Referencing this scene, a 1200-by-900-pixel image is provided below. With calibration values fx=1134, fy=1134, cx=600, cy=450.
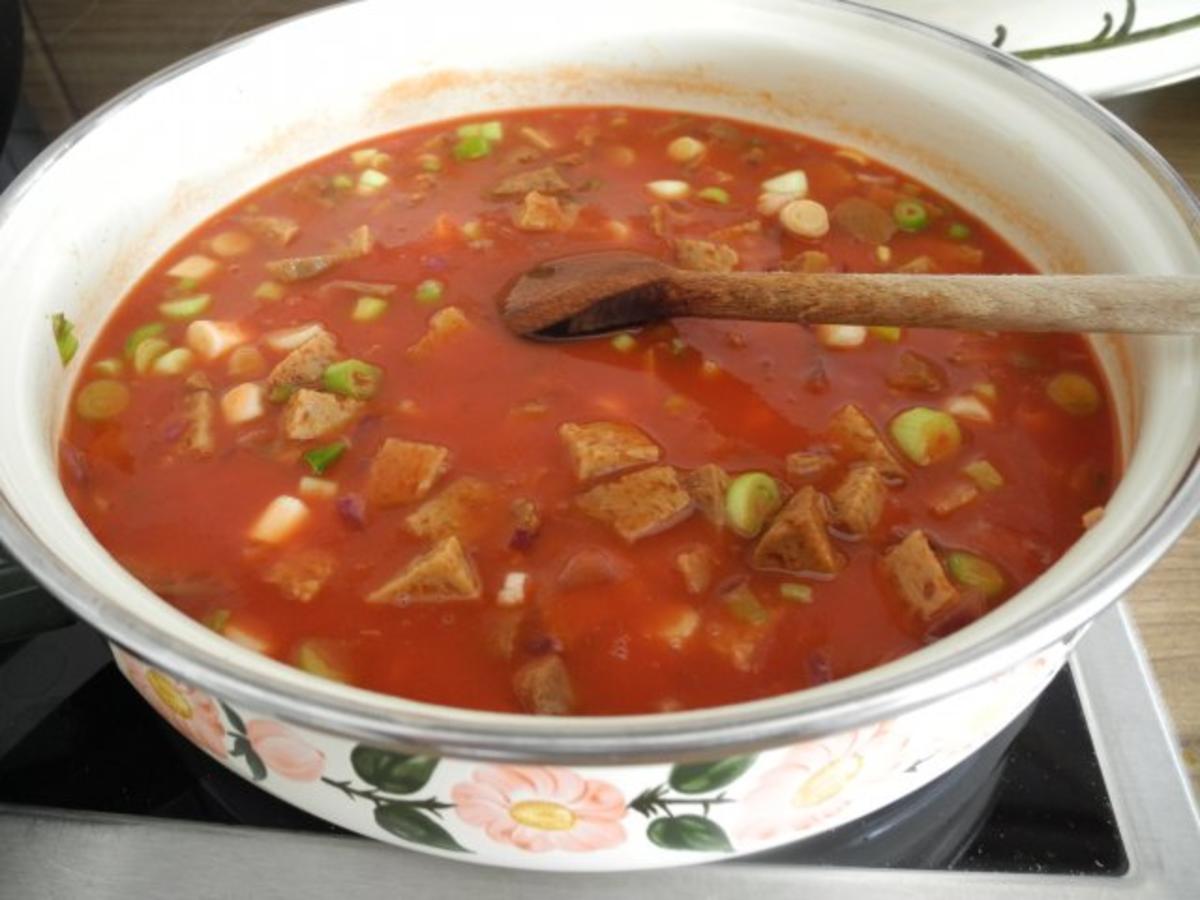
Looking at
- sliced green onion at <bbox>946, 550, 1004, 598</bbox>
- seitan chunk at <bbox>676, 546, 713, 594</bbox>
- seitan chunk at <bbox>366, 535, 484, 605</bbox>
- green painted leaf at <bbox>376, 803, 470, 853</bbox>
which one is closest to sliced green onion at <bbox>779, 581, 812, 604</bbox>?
seitan chunk at <bbox>676, 546, 713, 594</bbox>

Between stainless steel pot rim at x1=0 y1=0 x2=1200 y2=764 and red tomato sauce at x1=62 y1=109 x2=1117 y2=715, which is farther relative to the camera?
red tomato sauce at x1=62 y1=109 x2=1117 y2=715

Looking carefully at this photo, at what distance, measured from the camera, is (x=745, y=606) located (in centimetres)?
158

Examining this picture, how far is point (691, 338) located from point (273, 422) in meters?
0.73

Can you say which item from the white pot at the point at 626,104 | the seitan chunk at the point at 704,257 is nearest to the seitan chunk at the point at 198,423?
the white pot at the point at 626,104

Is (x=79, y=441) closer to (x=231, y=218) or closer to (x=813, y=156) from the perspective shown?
(x=231, y=218)

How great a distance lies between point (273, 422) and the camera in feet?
6.18

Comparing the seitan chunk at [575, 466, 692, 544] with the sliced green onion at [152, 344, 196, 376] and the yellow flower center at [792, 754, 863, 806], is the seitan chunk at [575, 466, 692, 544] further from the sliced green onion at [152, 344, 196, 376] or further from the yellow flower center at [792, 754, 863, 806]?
the sliced green onion at [152, 344, 196, 376]

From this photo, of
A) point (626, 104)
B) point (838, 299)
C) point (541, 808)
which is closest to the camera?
point (541, 808)

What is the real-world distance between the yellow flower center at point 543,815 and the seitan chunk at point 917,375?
3.25ft

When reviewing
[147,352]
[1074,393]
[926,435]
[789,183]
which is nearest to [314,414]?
[147,352]

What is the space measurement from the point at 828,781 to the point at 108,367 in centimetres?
→ 145

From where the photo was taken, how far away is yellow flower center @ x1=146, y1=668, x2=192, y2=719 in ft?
4.37

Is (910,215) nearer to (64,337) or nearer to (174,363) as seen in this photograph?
(174,363)

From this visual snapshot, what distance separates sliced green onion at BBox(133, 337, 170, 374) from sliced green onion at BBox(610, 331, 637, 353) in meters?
0.81
